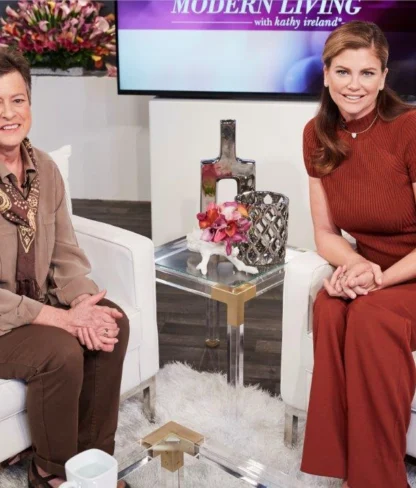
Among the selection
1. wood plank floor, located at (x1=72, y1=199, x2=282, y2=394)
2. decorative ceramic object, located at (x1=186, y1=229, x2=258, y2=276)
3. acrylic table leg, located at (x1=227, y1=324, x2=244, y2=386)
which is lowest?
wood plank floor, located at (x1=72, y1=199, x2=282, y2=394)

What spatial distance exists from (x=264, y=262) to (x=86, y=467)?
1.24 m

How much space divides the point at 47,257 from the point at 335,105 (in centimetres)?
96

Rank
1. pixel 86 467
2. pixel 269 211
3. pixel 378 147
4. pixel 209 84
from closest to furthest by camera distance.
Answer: pixel 86 467, pixel 378 147, pixel 269 211, pixel 209 84

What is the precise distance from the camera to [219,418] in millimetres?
2480

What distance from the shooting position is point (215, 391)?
104 inches

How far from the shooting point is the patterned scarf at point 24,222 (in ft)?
6.62

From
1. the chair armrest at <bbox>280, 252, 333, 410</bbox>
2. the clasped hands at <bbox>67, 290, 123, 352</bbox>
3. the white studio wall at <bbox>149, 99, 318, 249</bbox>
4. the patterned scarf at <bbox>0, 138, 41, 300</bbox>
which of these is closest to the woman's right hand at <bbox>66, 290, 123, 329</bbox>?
the clasped hands at <bbox>67, 290, 123, 352</bbox>

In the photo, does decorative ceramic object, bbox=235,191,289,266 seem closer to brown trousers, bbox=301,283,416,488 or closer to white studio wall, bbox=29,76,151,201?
brown trousers, bbox=301,283,416,488

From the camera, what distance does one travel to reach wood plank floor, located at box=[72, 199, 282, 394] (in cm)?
291

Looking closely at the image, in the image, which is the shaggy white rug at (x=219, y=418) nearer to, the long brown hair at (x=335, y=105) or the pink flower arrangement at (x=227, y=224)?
the pink flower arrangement at (x=227, y=224)

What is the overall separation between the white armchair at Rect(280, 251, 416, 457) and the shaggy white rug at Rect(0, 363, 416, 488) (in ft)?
0.36

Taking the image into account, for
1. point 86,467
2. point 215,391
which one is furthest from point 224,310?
point 86,467

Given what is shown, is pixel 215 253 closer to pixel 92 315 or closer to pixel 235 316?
pixel 235 316

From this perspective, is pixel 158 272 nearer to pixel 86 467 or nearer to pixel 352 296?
pixel 352 296
